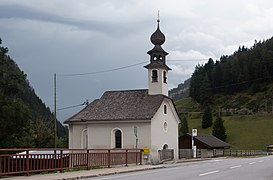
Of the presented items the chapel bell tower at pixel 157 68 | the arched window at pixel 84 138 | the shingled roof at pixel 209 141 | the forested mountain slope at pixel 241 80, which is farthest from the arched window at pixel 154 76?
the forested mountain slope at pixel 241 80

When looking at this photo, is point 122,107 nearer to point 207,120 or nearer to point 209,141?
point 209,141

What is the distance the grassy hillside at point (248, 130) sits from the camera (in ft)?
357

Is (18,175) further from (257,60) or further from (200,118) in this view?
(257,60)

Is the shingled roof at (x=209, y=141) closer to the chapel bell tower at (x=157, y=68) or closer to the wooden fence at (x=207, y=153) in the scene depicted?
the wooden fence at (x=207, y=153)

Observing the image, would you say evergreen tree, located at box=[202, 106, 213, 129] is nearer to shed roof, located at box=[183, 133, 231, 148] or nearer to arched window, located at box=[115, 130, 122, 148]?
shed roof, located at box=[183, 133, 231, 148]

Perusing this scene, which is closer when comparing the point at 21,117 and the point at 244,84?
the point at 21,117

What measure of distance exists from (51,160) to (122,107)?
94.9ft

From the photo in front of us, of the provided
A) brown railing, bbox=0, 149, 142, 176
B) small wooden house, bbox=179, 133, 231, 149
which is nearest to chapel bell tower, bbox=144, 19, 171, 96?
brown railing, bbox=0, 149, 142, 176

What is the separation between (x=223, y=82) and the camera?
178750 millimetres

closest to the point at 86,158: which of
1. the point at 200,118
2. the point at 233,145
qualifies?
the point at 233,145

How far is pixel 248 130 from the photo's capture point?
393 ft

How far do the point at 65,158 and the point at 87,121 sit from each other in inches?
1097

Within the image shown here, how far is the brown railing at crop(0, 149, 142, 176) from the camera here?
19.4m

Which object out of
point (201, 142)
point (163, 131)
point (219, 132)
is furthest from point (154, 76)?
point (219, 132)
